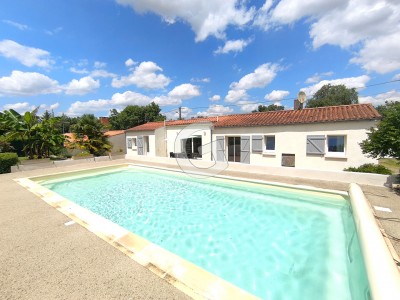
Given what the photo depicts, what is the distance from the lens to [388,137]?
7828mm

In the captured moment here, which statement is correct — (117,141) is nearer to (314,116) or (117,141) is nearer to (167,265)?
(314,116)

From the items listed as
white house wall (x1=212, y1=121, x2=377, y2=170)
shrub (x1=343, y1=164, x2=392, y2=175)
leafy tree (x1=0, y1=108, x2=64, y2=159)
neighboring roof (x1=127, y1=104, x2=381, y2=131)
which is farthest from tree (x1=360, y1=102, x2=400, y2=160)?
leafy tree (x1=0, y1=108, x2=64, y2=159)

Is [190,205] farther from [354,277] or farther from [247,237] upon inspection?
[354,277]

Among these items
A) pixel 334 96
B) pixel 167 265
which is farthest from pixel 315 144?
pixel 334 96

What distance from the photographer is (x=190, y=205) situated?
28.4 feet

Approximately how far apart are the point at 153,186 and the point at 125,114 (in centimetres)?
4756

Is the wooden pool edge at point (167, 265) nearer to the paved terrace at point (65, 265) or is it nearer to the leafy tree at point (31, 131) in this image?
the paved terrace at point (65, 265)

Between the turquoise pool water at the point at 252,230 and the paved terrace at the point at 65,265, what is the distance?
1345 millimetres

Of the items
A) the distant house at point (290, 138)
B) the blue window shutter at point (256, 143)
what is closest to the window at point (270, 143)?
the distant house at point (290, 138)

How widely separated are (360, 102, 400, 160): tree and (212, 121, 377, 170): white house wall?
334 centimetres

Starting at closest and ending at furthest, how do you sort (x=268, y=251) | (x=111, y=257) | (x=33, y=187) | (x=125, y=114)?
(x=111, y=257) < (x=268, y=251) < (x=33, y=187) < (x=125, y=114)

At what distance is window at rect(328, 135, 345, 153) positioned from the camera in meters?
12.5

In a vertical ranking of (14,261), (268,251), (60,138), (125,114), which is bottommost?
(268,251)

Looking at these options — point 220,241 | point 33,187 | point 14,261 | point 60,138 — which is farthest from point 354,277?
point 60,138
